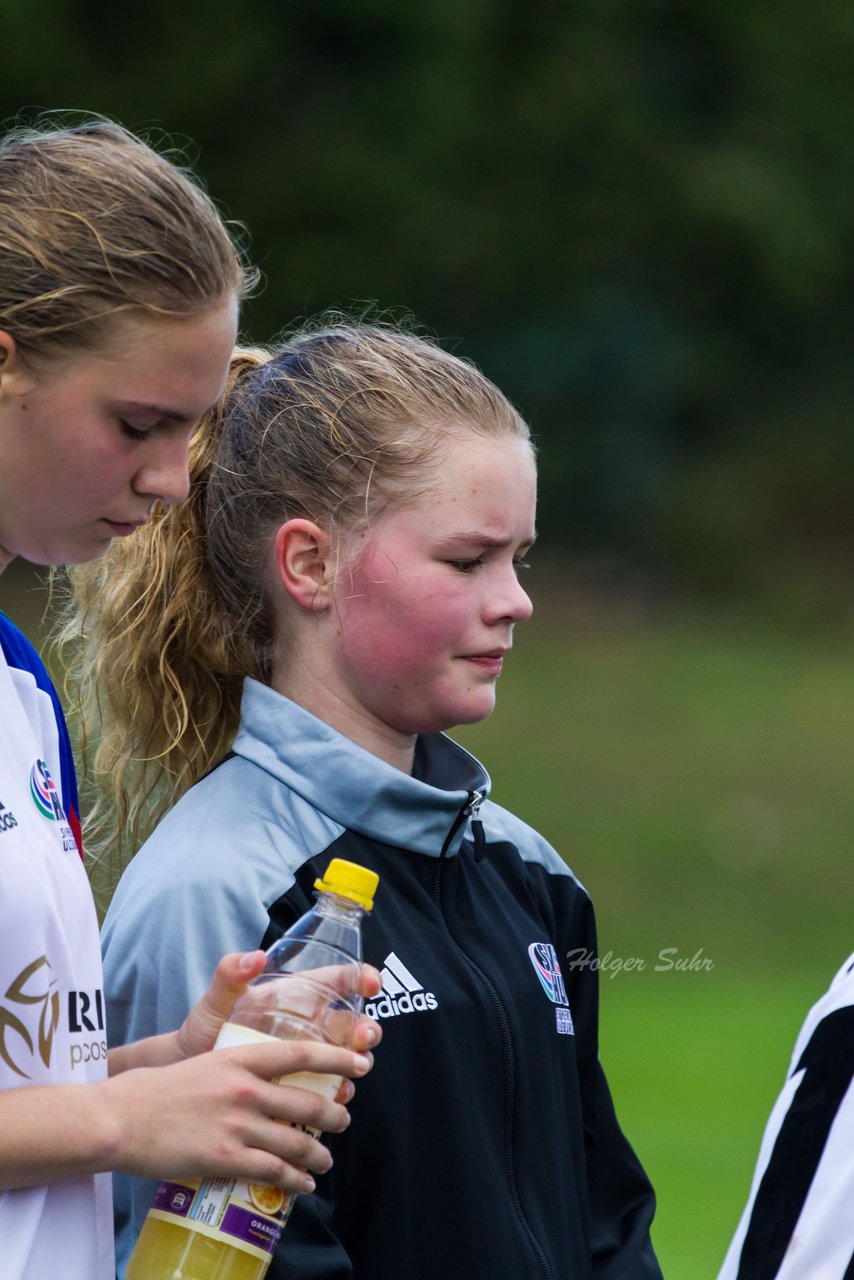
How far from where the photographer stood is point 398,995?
7.70 ft

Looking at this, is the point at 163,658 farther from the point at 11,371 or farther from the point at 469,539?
the point at 11,371

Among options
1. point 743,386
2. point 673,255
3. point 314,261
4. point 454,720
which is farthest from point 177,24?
point 454,720

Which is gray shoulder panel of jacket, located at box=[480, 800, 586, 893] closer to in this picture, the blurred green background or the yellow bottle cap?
the yellow bottle cap

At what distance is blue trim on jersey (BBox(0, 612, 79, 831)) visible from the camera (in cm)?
219

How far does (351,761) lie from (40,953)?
0.67 meters

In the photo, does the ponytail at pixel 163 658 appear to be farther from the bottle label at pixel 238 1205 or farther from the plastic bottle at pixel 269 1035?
the bottle label at pixel 238 1205

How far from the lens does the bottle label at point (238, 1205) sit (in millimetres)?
1855

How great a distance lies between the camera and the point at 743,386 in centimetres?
2281

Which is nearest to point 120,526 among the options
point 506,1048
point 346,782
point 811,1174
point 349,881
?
point 349,881

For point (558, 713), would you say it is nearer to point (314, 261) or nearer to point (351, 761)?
point (314, 261)

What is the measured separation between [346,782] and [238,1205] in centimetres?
75

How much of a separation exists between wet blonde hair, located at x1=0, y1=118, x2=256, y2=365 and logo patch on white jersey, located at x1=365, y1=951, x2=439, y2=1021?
35.5 inches

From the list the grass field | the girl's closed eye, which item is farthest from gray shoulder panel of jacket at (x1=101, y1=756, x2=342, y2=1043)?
the grass field

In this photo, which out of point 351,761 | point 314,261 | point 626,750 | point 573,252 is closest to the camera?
point 351,761
